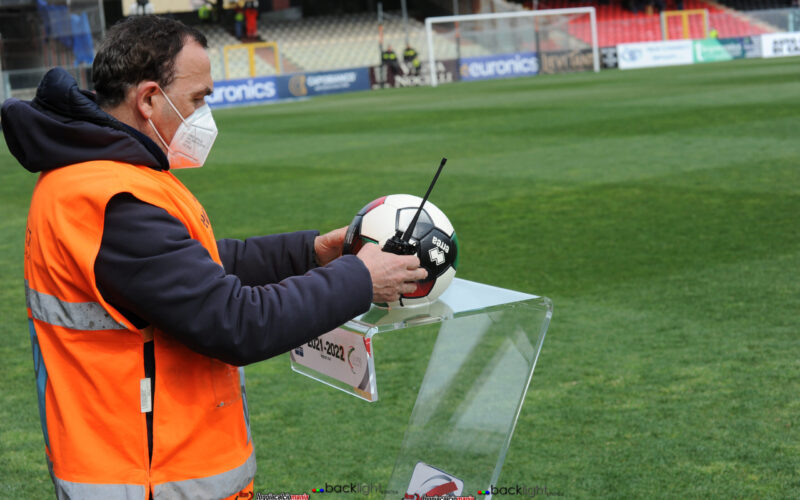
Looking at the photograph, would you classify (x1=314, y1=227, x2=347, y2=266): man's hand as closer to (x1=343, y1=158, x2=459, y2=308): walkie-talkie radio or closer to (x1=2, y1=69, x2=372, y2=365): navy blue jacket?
(x1=343, y1=158, x2=459, y2=308): walkie-talkie radio

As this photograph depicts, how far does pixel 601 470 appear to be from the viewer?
12.3 ft

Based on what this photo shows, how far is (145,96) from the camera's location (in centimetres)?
208

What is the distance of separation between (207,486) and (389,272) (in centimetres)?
60

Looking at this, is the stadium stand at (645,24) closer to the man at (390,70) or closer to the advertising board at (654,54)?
the advertising board at (654,54)

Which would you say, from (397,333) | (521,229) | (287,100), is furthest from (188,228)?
(287,100)

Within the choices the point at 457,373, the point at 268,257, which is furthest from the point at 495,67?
the point at 268,257

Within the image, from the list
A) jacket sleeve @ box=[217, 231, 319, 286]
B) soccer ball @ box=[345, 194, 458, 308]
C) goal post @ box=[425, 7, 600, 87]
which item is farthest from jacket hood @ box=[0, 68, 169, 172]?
goal post @ box=[425, 7, 600, 87]

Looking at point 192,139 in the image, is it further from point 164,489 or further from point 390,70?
point 390,70

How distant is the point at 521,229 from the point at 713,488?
4.92m

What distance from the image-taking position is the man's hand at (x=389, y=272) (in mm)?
2123

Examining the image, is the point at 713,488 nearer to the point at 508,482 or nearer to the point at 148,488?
the point at 508,482

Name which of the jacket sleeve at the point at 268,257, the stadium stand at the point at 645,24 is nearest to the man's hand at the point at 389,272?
the jacket sleeve at the point at 268,257

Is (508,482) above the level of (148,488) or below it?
below

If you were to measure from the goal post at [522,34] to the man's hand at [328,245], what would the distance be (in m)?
32.4
